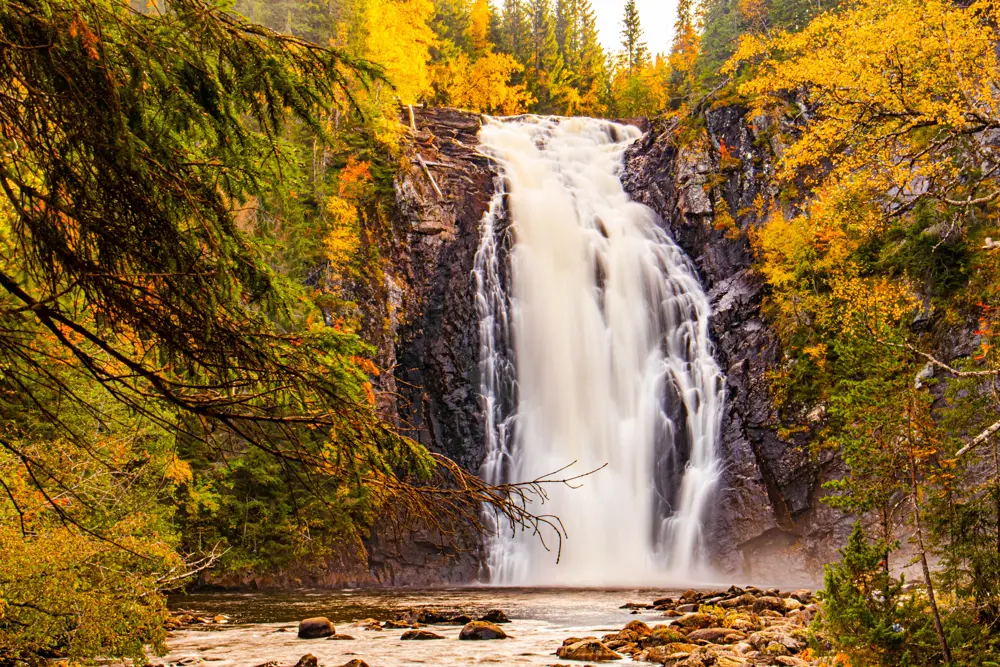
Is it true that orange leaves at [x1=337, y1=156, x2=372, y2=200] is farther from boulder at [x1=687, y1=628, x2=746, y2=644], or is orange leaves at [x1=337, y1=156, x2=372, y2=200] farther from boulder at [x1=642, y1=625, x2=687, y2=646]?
boulder at [x1=687, y1=628, x2=746, y2=644]

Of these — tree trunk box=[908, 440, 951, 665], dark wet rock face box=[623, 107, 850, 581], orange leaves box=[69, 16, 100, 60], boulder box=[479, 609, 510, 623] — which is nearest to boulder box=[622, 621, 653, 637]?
boulder box=[479, 609, 510, 623]

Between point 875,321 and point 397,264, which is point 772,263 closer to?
point 397,264

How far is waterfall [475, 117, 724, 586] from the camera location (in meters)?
20.5

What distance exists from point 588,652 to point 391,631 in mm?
3810

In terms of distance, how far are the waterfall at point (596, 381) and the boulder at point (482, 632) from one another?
8360 millimetres

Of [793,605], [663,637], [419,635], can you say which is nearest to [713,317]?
[793,605]

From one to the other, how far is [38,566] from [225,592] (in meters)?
14.1

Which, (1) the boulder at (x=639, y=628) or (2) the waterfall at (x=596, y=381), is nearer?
(1) the boulder at (x=639, y=628)

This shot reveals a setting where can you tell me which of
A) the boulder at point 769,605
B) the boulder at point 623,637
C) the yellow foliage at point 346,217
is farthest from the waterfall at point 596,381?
the boulder at point 623,637

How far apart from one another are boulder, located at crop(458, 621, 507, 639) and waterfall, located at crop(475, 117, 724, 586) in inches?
329

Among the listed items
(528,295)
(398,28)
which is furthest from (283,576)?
(398,28)

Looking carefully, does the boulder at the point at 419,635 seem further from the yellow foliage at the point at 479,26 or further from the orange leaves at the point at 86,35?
the yellow foliage at the point at 479,26

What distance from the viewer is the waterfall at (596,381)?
20453 mm

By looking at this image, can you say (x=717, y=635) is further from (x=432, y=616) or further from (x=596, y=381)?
(x=596, y=381)
